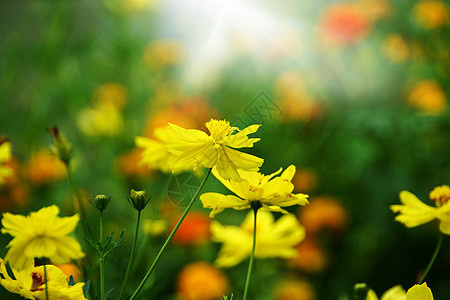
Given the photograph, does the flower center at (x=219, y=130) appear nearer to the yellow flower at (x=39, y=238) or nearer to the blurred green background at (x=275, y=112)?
the yellow flower at (x=39, y=238)

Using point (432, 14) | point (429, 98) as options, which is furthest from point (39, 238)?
point (432, 14)

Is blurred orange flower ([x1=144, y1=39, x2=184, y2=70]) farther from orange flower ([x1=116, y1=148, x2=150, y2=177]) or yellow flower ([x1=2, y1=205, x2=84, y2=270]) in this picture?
yellow flower ([x1=2, y1=205, x2=84, y2=270])

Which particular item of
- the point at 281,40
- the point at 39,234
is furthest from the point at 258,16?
the point at 39,234

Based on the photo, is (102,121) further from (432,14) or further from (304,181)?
(432,14)

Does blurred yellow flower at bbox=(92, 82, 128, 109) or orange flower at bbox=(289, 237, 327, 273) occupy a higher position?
blurred yellow flower at bbox=(92, 82, 128, 109)

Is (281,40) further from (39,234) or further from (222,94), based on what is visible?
(39,234)

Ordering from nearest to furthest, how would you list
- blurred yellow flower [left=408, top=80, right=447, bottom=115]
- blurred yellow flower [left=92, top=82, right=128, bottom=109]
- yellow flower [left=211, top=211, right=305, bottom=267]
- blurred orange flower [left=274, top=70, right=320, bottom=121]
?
yellow flower [left=211, top=211, right=305, bottom=267]
blurred yellow flower [left=408, top=80, right=447, bottom=115]
blurred orange flower [left=274, top=70, right=320, bottom=121]
blurred yellow flower [left=92, top=82, right=128, bottom=109]

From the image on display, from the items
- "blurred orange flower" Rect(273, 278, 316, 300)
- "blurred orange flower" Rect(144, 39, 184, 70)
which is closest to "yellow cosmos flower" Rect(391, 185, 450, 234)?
"blurred orange flower" Rect(273, 278, 316, 300)
